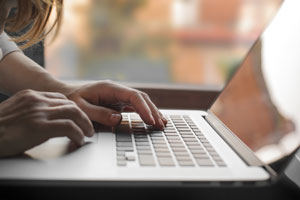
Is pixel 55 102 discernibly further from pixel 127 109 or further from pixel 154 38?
pixel 154 38

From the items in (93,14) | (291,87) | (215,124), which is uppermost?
(93,14)

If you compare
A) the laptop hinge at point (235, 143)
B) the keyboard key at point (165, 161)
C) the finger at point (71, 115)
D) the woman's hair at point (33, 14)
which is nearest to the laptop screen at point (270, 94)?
the laptop hinge at point (235, 143)

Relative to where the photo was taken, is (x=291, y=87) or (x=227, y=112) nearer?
(x=291, y=87)

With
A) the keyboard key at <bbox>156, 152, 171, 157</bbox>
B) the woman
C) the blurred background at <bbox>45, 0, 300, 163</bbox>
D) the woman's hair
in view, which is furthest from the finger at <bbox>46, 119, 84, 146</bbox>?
the blurred background at <bbox>45, 0, 300, 163</bbox>

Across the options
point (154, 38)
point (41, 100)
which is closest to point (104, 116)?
point (41, 100)

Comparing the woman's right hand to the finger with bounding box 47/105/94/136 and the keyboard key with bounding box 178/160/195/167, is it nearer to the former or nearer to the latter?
the finger with bounding box 47/105/94/136

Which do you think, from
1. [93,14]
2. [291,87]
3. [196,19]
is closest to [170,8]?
[196,19]

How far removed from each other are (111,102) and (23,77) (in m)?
0.23

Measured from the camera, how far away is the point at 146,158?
0.45 meters

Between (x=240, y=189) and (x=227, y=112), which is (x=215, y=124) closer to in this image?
(x=227, y=112)

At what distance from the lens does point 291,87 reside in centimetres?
57

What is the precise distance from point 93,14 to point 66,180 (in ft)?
3.30

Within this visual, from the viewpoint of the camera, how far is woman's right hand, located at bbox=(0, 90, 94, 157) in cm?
43

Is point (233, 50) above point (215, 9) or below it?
below
